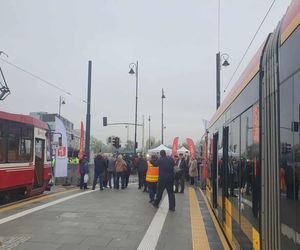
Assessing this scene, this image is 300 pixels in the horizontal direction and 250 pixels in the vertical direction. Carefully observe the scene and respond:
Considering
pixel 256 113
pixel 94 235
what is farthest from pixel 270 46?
pixel 94 235

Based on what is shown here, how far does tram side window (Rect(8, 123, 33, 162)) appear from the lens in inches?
516

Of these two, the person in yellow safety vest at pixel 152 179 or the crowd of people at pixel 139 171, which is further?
the crowd of people at pixel 139 171

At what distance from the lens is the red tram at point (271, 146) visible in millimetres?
3508

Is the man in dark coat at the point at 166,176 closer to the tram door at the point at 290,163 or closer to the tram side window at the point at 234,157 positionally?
the tram side window at the point at 234,157

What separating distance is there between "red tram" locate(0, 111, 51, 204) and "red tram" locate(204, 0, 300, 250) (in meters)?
8.28

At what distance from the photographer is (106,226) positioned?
9500 millimetres

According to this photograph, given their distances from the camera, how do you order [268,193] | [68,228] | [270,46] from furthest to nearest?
[68,228] → [270,46] → [268,193]

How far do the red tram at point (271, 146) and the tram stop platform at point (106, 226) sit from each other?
2297mm

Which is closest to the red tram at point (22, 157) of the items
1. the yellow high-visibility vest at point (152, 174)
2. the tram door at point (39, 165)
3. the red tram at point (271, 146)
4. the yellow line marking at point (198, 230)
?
the tram door at point (39, 165)

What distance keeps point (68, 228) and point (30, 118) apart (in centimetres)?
633

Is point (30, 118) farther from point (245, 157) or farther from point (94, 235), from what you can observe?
point (245, 157)

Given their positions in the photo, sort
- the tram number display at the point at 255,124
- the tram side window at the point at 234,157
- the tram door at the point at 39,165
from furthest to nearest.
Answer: the tram door at the point at 39,165 → the tram side window at the point at 234,157 → the tram number display at the point at 255,124

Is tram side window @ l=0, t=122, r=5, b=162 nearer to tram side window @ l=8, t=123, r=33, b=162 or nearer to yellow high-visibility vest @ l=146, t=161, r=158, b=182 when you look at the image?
tram side window @ l=8, t=123, r=33, b=162

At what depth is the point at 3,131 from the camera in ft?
41.6
